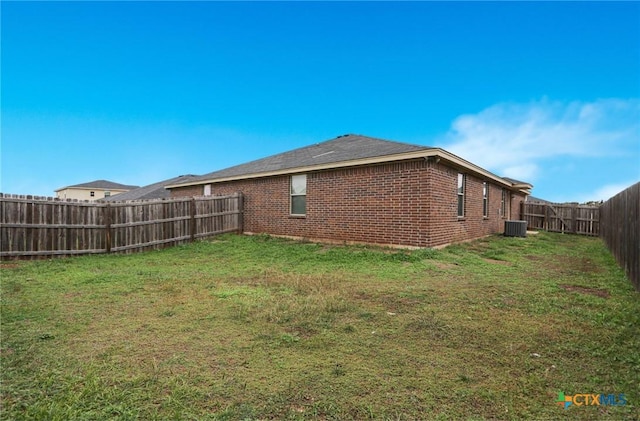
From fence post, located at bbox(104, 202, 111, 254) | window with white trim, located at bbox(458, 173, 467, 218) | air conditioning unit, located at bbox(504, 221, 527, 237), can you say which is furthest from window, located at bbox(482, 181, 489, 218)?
fence post, located at bbox(104, 202, 111, 254)

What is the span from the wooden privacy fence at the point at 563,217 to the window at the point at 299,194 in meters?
18.2

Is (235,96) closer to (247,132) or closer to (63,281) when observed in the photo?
(247,132)

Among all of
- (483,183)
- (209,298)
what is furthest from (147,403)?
(483,183)

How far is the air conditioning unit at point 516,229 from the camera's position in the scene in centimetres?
1500

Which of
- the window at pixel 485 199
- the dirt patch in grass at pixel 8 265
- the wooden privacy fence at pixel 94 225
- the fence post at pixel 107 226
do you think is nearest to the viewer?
the dirt patch in grass at pixel 8 265

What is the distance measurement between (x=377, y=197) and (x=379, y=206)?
1.01 feet

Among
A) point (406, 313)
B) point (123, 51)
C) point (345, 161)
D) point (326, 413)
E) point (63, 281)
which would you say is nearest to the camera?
point (326, 413)

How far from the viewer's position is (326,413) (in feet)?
6.71

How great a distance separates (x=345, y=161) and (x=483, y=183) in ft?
23.6

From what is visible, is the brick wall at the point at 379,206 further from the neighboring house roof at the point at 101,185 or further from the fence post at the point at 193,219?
the neighboring house roof at the point at 101,185

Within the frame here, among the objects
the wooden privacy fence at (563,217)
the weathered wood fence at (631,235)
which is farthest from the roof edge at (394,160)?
the wooden privacy fence at (563,217)

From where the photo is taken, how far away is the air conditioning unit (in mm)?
15000

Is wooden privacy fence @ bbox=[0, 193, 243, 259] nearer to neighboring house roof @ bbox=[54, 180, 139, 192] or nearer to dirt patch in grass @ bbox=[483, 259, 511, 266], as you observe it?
dirt patch in grass @ bbox=[483, 259, 511, 266]

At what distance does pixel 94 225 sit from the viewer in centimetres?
956
